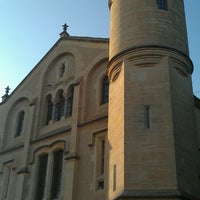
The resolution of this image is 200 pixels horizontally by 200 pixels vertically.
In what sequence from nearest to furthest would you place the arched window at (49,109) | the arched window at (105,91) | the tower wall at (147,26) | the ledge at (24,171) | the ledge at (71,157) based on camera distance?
the tower wall at (147,26) → the ledge at (71,157) → the arched window at (105,91) → the ledge at (24,171) → the arched window at (49,109)

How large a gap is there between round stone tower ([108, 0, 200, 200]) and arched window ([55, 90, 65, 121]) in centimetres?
574

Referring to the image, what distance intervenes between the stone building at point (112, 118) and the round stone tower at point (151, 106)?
3 cm

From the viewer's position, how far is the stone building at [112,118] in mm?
12656

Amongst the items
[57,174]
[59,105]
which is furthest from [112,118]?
[59,105]

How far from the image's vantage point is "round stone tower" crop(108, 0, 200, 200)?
12258 mm

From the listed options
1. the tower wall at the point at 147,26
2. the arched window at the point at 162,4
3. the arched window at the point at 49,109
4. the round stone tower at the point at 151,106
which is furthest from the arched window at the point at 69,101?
the arched window at the point at 162,4

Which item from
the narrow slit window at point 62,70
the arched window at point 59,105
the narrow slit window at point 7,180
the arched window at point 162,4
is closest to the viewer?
the arched window at point 162,4

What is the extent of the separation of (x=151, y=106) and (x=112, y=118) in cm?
177

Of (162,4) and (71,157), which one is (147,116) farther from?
(71,157)

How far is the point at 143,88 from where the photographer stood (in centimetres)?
1398

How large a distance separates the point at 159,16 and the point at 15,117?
11.4 meters

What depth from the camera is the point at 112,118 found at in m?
14.7

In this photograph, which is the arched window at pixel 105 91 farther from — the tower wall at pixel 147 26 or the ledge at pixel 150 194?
the ledge at pixel 150 194

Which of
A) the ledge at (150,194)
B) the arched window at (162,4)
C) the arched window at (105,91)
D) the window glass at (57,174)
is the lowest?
the ledge at (150,194)
